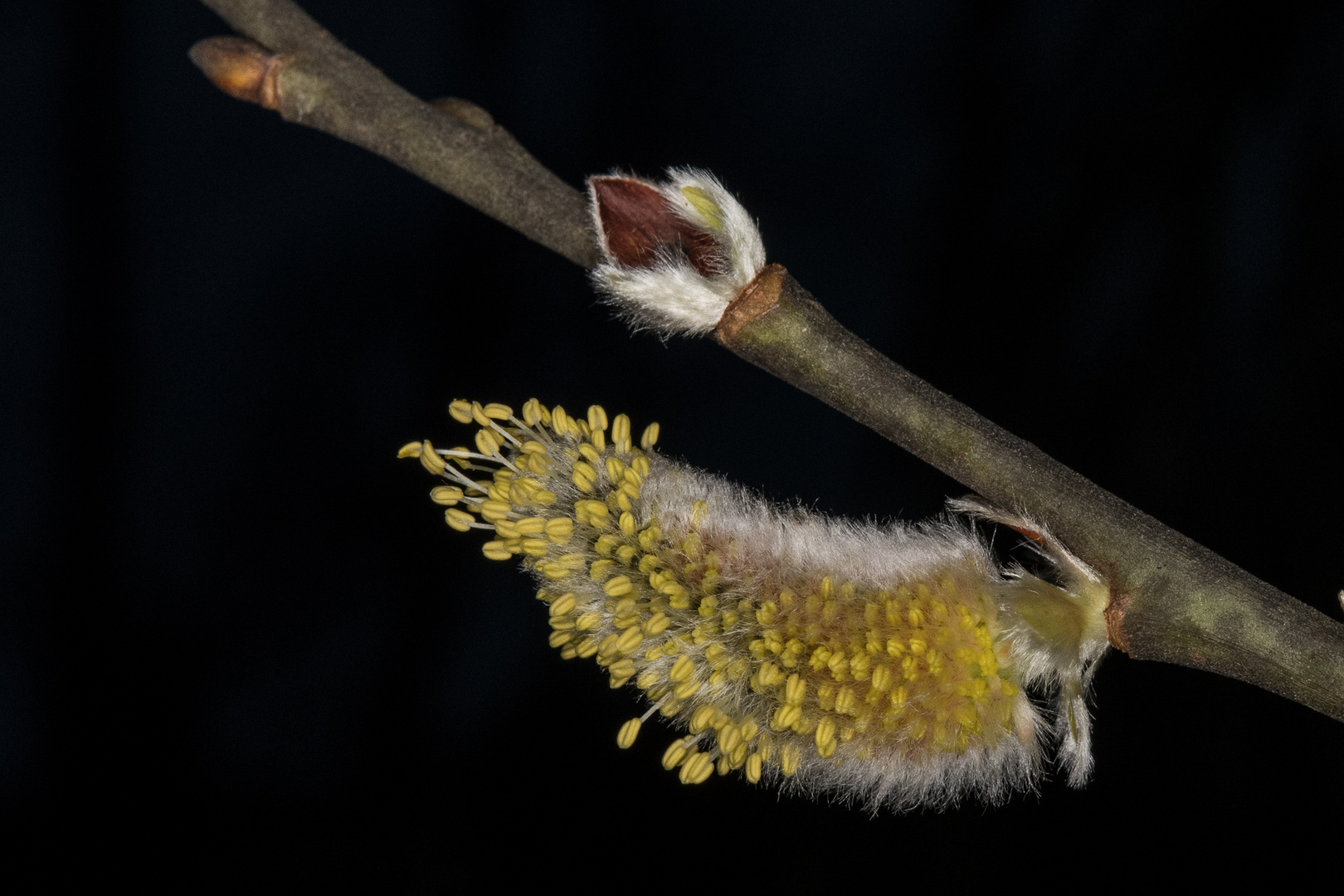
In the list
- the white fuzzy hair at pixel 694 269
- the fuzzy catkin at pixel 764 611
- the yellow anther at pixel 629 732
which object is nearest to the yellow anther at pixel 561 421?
A: the fuzzy catkin at pixel 764 611

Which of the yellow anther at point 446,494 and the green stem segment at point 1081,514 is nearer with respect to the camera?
the green stem segment at point 1081,514

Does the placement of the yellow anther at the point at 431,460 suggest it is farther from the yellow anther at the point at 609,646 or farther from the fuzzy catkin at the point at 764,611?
the yellow anther at the point at 609,646

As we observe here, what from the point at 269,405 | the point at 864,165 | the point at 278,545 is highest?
the point at 864,165

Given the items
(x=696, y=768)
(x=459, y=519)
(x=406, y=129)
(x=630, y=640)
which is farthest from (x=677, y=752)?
(x=406, y=129)

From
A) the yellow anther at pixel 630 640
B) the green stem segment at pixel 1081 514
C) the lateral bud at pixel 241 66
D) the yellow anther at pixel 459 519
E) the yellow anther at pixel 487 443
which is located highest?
the green stem segment at pixel 1081 514

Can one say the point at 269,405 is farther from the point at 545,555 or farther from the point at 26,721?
the point at 545,555

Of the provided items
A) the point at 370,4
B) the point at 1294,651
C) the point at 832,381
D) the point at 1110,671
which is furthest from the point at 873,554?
the point at 370,4

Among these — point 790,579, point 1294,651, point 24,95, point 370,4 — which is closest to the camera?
point 1294,651

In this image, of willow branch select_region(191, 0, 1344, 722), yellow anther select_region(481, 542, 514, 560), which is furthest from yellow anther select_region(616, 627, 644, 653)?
willow branch select_region(191, 0, 1344, 722)
